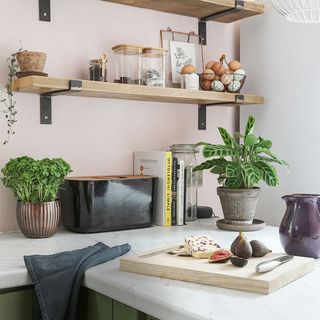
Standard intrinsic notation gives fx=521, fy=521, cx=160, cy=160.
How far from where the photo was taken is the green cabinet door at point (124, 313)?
120 cm

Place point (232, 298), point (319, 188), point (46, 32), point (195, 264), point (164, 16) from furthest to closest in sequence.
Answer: point (164, 16) → point (319, 188) → point (46, 32) → point (195, 264) → point (232, 298)

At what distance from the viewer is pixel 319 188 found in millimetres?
2135

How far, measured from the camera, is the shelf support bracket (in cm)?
194

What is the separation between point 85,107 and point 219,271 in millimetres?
1050

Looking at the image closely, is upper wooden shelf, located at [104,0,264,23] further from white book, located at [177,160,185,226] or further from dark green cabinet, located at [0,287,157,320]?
dark green cabinet, located at [0,287,157,320]

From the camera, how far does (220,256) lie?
1.32m

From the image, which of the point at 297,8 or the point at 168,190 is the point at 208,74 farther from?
the point at 297,8

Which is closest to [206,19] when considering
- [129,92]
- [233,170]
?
[129,92]

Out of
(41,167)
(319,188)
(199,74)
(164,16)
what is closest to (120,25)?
(164,16)

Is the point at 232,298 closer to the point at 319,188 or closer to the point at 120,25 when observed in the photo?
the point at 319,188

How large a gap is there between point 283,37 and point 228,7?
0.90 feet

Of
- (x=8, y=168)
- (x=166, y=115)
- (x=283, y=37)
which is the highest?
(x=283, y=37)

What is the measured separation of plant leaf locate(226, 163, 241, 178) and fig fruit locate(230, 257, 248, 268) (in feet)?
2.33

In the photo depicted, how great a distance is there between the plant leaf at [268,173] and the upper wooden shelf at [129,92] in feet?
1.18
